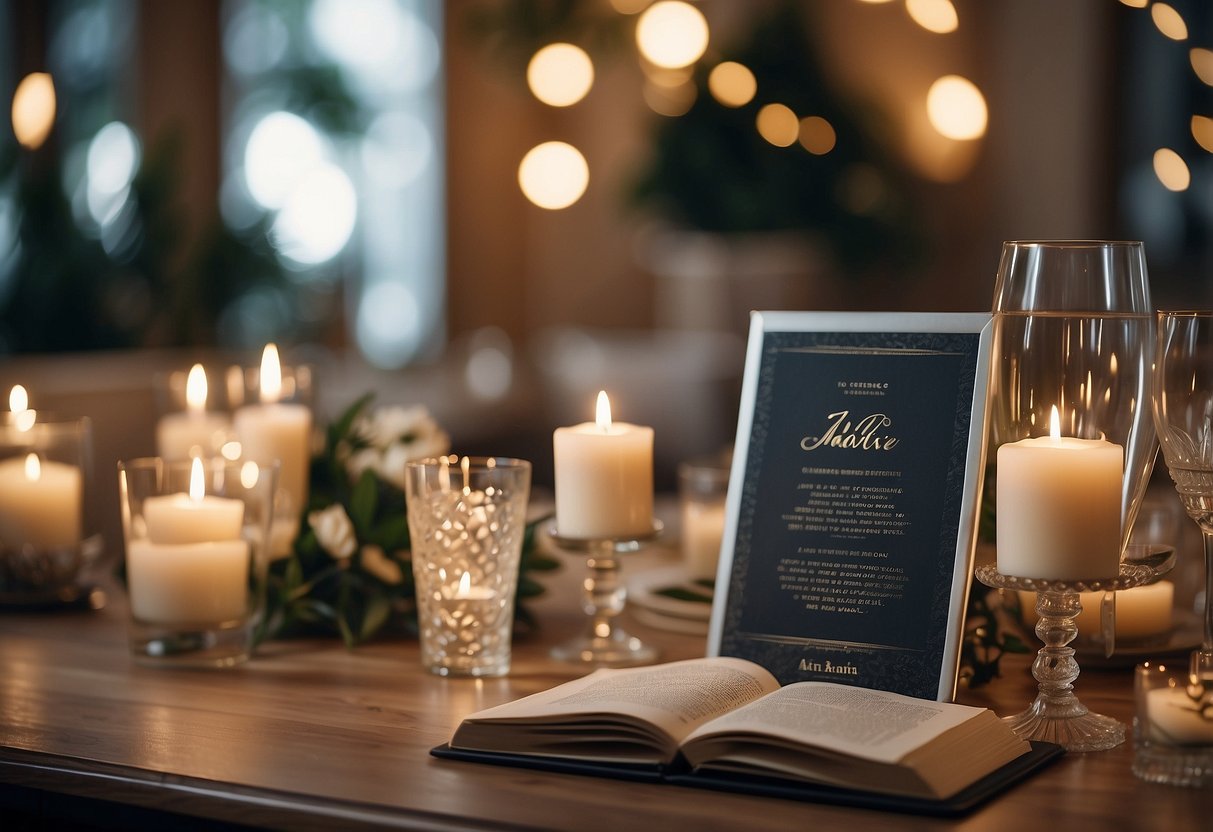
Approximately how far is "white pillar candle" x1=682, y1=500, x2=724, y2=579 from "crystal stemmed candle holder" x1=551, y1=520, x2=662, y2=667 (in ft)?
0.63

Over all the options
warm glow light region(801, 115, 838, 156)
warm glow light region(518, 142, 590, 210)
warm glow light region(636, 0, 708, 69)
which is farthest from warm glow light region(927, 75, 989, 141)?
warm glow light region(801, 115, 838, 156)

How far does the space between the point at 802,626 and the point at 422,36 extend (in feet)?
22.2

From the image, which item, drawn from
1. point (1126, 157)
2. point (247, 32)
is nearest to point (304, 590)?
point (1126, 157)

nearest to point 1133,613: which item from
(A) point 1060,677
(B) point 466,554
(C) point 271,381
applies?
(A) point 1060,677

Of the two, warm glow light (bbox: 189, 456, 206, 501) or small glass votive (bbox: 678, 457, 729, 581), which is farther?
small glass votive (bbox: 678, 457, 729, 581)

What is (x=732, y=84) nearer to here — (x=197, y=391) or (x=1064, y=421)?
(x=197, y=391)

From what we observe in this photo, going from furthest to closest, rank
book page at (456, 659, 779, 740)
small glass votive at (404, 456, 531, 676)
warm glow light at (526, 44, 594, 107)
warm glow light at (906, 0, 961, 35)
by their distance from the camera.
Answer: warm glow light at (526, 44, 594, 107)
warm glow light at (906, 0, 961, 35)
small glass votive at (404, 456, 531, 676)
book page at (456, 659, 779, 740)

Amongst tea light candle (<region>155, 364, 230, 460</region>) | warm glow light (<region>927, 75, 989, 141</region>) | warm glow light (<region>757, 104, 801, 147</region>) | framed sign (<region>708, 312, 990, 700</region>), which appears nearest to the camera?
framed sign (<region>708, 312, 990, 700</region>)

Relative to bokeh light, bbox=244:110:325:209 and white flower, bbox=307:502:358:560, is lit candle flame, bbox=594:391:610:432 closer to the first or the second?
white flower, bbox=307:502:358:560

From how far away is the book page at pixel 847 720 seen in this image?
0.84 metres

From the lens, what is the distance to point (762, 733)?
34.0 inches

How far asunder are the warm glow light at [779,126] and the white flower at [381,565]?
430 cm

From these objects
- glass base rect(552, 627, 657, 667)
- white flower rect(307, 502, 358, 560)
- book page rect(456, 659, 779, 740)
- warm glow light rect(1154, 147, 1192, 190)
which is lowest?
glass base rect(552, 627, 657, 667)

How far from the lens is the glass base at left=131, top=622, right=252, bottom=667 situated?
1.24 metres
